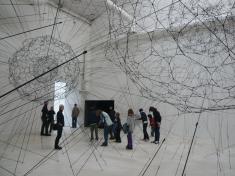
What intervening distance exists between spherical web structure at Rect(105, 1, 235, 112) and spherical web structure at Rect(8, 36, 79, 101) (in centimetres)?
57

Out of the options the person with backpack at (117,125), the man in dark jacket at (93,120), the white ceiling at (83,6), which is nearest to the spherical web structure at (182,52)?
the white ceiling at (83,6)

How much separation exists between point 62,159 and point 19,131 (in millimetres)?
820

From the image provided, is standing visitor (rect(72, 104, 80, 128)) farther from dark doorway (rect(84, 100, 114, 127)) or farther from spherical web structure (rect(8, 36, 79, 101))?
spherical web structure (rect(8, 36, 79, 101))

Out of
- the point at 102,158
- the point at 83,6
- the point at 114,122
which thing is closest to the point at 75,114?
the point at 114,122

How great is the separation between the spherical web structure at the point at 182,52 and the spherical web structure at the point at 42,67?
1.88 feet

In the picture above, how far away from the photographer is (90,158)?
4707 mm

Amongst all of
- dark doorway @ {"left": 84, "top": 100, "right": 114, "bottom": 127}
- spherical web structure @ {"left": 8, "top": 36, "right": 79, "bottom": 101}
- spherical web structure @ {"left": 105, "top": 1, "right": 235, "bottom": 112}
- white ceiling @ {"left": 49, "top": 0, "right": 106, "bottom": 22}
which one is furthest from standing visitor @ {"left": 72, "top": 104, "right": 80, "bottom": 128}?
white ceiling @ {"left": 49, "top": 0, "right": 106, "bottom": 22}

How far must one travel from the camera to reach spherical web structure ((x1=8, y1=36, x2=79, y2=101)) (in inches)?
124

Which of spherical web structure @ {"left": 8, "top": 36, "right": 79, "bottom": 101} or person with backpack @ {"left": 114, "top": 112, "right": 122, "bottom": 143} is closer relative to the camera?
spherical web structure @ {"left": 8, "top": 36, "right": 79, "bottom": 101}

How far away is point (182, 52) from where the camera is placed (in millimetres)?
3164

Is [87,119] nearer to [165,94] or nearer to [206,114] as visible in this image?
[165,94]

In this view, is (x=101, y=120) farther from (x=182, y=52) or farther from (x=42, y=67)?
(x=182, y=52)

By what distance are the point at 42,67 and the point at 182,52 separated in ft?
5.22

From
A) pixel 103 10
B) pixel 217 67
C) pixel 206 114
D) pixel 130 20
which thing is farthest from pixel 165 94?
pixel 206 114
